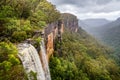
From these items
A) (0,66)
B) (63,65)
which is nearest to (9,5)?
(0,66)

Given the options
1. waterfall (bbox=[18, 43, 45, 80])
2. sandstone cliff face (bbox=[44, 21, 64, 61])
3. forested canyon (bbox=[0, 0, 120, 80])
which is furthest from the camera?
sandstone cliff face (bbox=[44, 21, 64, 61])

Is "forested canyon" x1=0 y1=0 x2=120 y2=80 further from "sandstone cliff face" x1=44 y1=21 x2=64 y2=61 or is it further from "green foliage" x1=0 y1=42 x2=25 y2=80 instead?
"sandstone cliff face" x1=44 y1=21 x2=64 y2=61

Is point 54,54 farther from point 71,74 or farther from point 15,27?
point 15,27

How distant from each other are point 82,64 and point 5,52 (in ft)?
117

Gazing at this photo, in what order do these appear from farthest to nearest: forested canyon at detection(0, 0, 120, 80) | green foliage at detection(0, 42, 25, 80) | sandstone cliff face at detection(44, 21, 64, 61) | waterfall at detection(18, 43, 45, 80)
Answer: sandstone cliff face at detection(44, 21, 64, 61) → waterfall at detection(18, 43, 45, 80) → forested canyon at detection(0, 0, 120, 80) → green foliage at detection(0, 42, 25, 80)

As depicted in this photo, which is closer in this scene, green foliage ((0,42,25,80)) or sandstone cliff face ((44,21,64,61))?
green foliage ((0,42,25,80))

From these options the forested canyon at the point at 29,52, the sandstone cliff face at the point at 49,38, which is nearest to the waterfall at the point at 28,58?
the forested canyon at the point at 29,52

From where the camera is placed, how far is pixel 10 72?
1958cm

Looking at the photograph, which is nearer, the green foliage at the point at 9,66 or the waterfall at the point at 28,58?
the green foliage at the point at 9,66

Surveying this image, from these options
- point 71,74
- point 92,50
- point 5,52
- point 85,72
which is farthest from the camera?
point 92,50

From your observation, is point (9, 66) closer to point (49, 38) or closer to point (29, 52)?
→ point (29, 52)

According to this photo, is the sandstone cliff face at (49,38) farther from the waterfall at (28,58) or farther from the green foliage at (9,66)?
the green foliage at (9,66)

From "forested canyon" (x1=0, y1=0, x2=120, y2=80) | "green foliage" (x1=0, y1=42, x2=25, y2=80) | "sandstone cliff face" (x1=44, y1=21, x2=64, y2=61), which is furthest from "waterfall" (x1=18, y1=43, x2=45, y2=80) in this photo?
"sandstone cliff face" (x1=44, y1=21, x2=64, y2=61)

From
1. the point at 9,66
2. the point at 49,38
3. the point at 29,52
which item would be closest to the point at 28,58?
the point at 29,52
